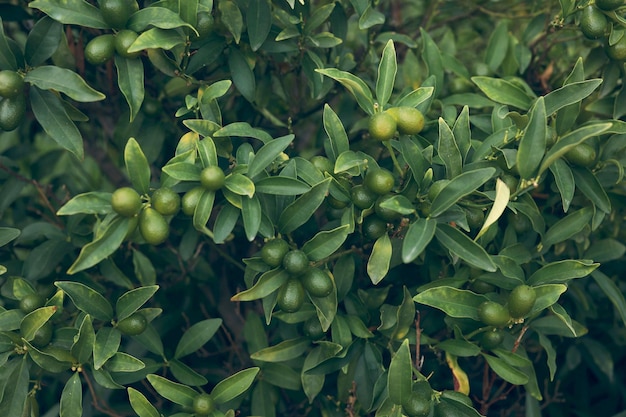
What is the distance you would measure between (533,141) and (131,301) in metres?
0.72

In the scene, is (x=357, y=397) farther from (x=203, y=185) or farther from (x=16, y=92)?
(x=16, y=92)

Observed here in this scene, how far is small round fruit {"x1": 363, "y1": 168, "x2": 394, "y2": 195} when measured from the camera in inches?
46.6

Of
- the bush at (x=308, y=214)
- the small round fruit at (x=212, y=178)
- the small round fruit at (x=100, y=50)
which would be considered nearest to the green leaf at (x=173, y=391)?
the bush at (x=308, y=214)

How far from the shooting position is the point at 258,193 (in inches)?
48.9

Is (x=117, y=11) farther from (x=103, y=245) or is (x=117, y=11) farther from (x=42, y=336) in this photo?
(x=42, y=336)

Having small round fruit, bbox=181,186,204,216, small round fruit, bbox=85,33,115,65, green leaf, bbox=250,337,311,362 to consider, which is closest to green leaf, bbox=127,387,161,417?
green leaf, bbox=250,337,311,362

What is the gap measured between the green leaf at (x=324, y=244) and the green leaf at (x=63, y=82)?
433 millimetres

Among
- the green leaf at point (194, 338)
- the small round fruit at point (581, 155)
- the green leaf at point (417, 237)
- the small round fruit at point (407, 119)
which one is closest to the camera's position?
the green leaf at point (417, 237)

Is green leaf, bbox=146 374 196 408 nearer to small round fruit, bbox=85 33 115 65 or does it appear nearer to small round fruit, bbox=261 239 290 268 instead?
small round fruit, bbox=261 239 290 268

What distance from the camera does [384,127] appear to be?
117 centimetres

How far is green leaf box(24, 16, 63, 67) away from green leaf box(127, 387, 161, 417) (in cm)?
59

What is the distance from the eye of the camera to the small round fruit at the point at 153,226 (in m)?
1.14

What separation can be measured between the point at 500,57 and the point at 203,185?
0.82 m

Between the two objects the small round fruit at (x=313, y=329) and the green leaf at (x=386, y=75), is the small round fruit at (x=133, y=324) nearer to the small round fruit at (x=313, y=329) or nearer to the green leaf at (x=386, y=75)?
the small round fruit at (x=313, y=329)
